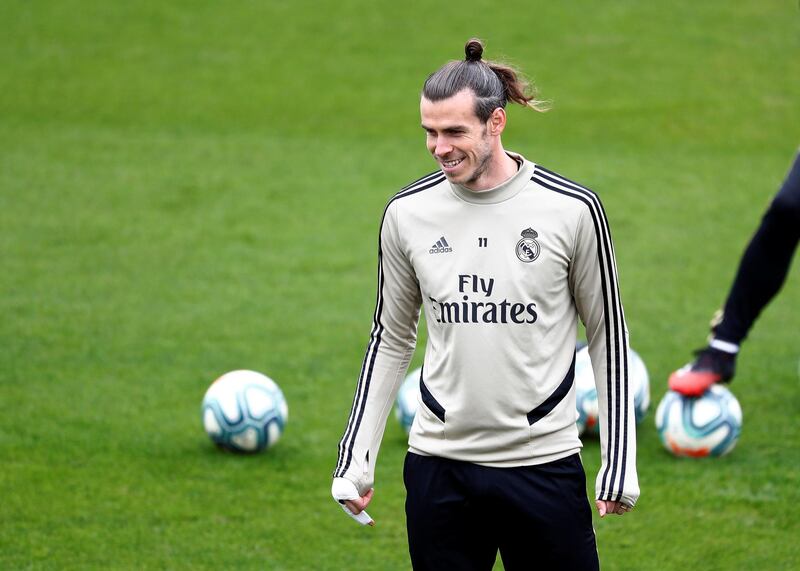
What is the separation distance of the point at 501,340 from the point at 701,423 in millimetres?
3818

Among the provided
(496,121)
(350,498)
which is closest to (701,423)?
(350,498)

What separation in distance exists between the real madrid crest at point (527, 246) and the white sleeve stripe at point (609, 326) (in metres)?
0.17

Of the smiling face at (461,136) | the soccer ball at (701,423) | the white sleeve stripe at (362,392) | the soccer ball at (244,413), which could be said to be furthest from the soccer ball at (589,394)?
the smiling face at (461,136)

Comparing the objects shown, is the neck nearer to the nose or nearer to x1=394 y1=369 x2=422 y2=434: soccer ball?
the nose

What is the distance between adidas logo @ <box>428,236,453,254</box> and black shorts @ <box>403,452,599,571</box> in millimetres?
683

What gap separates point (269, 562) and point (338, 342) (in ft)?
13.4

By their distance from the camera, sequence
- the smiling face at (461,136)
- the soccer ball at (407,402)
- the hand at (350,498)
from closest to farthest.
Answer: the smiling face at (461,136) → the hand at (350,498) → the soccer ball at (407,402)

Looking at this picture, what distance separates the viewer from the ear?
12.3 ft

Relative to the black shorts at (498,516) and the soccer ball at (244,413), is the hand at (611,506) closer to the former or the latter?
the black shorts at (498,516)

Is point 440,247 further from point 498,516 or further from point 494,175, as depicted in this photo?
point 498,516

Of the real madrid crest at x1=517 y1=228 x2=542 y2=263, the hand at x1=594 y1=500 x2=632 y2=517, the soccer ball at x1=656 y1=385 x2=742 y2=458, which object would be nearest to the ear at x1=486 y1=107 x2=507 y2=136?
the real madrid crest at x1=517 y1=228 x2=542 y2=263

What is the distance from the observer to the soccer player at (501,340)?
12.3ft

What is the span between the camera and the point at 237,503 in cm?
673

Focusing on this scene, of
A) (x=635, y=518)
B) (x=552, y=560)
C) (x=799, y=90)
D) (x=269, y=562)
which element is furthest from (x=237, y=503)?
(x=799, y=90)
